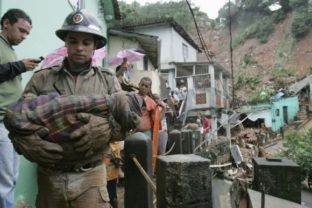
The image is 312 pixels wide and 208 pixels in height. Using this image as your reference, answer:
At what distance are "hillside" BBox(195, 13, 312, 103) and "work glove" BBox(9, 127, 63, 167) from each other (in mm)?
41007

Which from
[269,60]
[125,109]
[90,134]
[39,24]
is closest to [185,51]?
[39,24]

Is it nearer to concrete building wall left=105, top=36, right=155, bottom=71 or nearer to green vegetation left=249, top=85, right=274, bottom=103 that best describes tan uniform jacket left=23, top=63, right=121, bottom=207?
concrete building wall left=105, top=36, right=155, bottom=71

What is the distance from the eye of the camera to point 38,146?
2.12 metres

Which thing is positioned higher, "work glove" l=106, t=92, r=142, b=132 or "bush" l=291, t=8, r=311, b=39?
"bush" l=291, t=8, r=311, b=39

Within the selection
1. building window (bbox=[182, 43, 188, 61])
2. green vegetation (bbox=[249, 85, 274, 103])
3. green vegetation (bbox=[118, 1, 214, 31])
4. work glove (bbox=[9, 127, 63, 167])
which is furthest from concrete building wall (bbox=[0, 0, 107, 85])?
green vegetation (bbox=[118, 1, 214, 31])

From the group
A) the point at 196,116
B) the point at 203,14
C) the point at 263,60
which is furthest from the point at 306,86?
the point at 203,14

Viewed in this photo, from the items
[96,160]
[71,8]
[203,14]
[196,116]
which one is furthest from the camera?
[203,14]

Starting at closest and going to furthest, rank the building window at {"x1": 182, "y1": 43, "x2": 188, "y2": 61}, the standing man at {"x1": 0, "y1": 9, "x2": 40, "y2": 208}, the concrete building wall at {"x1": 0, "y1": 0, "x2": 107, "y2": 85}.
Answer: the standing man at {"x1": 0, "y1": 9, "x2": 40, "y2": 208}, the concrete building wall at {"x1": 0, "y1": 0, "x2": 107, "y2": 85}, the building window at {"x1": 182, "y1": 43, "x2": 188, "y2": 61}

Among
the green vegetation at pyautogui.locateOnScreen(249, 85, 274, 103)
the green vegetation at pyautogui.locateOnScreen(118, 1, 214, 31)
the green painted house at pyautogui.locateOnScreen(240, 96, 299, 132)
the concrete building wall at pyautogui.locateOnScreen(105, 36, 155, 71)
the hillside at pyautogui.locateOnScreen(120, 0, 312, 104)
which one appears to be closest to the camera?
the concrete building wall at pyautogui.locateOnScreen(105, 36, 155, 71)

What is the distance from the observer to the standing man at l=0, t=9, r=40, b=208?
3.02 meters

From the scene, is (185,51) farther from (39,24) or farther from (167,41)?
(39,24)

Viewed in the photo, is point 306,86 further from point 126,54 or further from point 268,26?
point 126,54

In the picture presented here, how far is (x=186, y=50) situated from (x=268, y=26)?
41396 millimetres

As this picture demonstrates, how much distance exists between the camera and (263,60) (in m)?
59.1
